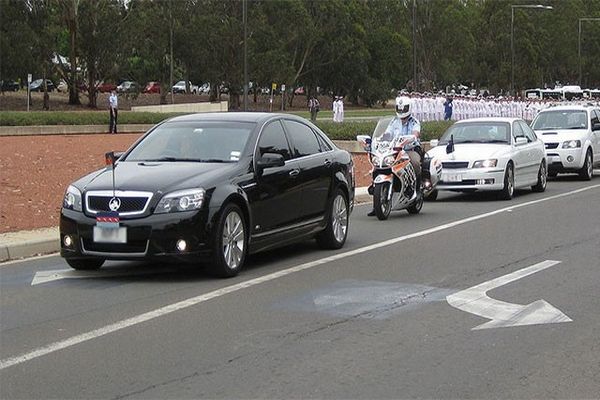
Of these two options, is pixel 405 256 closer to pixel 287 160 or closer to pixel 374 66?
pixel 287 160

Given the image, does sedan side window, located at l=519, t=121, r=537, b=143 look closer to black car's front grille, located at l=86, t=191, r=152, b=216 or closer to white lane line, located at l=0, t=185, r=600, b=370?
white lane line, located at l=0, t=185, r=600, b=370

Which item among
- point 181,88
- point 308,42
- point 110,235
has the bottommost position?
point 110,235

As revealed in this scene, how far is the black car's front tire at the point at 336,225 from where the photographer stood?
11.5 meters

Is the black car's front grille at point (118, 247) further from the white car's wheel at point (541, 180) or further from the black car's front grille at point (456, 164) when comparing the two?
the white car's wheel at point (541, 180)

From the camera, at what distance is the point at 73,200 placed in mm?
9430

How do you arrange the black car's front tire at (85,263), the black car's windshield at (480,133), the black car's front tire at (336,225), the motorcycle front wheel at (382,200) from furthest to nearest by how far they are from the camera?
the black car's windshield at (480,133) < the motorcycle front wheel at (382,200) < the black car's front tire at (336,225) < the black car's front tire at (85,263)

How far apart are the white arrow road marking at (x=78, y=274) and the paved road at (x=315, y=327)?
0.08ft

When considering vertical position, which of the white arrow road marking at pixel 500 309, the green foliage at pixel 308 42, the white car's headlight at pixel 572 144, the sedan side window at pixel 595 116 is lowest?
the white arrow road marking at pixel 500 309

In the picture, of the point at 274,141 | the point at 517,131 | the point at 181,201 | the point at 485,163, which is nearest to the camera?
the point at 181,201

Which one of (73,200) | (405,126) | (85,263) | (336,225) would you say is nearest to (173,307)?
(73,200)

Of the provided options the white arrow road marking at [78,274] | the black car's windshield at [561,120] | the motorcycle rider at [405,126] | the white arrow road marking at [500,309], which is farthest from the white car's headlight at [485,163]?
the white arrow road marking at [78,274]

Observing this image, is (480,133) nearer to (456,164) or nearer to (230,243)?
(456,164)

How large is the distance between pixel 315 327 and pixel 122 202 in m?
2.62

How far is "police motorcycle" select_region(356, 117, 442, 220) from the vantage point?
47.6 ft
